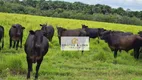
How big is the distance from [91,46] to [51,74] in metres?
9.83

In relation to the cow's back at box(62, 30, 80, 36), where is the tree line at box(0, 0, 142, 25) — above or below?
below

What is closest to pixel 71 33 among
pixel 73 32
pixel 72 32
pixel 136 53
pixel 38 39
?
pixel 72 32

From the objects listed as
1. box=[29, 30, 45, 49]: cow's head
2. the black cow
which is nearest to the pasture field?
box=[29, 30, 45, 49]: cow's head

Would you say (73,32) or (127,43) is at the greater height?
(73,32)

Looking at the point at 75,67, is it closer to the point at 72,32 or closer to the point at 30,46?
the point at 30,46

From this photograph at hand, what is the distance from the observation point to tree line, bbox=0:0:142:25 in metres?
74.1

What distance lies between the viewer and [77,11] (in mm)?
84375

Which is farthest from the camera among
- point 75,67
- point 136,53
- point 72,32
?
point 72,32

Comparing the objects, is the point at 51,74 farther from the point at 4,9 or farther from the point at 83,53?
the point at 4,9

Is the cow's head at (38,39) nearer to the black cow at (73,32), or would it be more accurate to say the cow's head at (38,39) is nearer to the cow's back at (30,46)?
the cow's back at (30,46)

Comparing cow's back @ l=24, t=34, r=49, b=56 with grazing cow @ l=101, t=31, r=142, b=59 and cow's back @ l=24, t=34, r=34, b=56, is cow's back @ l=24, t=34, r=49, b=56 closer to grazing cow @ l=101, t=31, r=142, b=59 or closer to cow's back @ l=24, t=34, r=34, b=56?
cow's back @ l=24, t=34, r=34, b=56

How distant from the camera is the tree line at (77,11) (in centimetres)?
7412

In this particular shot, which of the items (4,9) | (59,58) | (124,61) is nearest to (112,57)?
(124,61)

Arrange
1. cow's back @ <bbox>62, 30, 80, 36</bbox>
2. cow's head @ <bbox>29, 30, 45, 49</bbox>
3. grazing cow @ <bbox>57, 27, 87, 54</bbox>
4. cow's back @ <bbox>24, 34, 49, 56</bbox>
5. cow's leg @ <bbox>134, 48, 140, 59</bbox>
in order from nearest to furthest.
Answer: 1. cow's head @ <bbox>29, 30, 45, 49</bbox>
2. cow's back @ <bbox>24, 34, 49, 56</bbox>
3. cow's leg @ <bbox>134, 48, 140, 59</bbox>
4. grazing cow @ <bbox>57, 27, 87, 54</bbox>
5. cow's back @ <bbox>62, 30, 80, 36</bbox>
